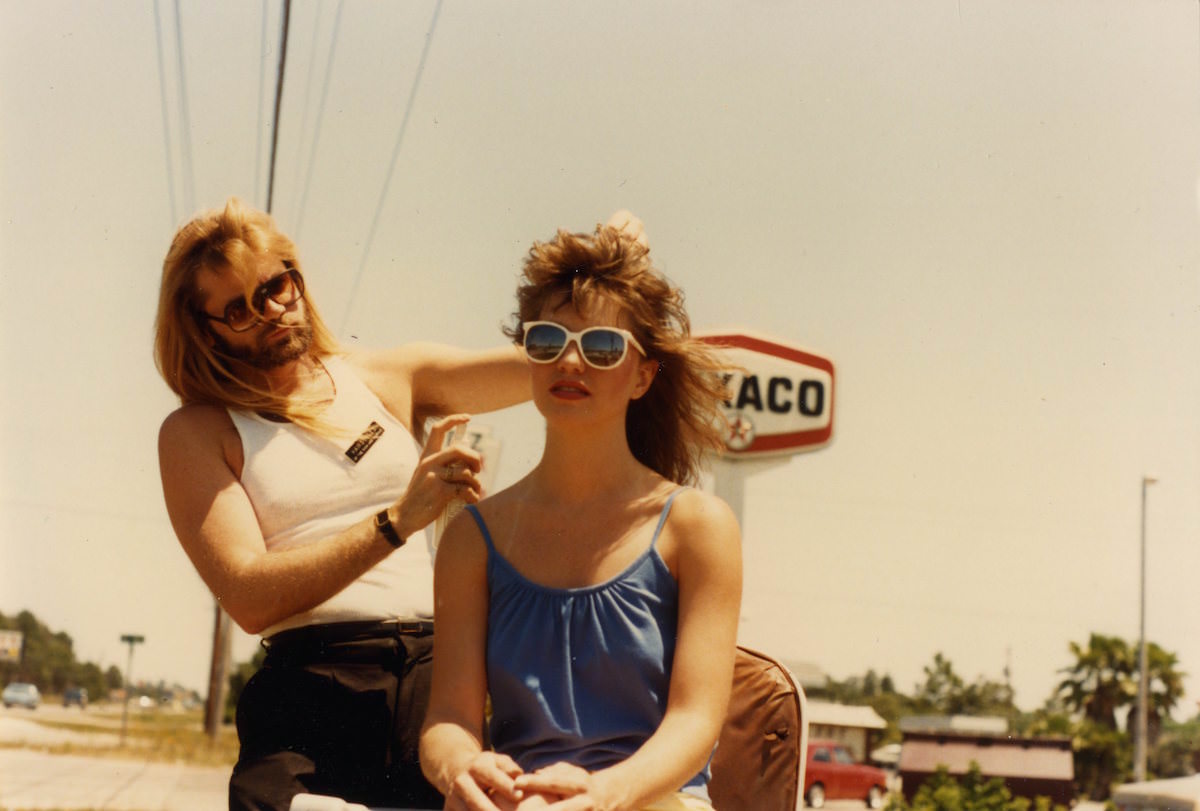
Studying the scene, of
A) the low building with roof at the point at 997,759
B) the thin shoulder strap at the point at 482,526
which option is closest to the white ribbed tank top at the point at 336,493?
the thin shoulder strap at the point at 482,526

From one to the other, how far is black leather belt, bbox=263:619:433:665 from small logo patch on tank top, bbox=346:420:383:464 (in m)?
0.37

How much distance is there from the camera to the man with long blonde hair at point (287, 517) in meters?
2.96

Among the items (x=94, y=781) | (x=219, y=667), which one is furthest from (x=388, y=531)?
(x=219, y=667)

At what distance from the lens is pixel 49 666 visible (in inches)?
2968

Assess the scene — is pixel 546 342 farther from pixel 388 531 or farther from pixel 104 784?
pixel 104 784

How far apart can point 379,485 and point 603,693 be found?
888mm

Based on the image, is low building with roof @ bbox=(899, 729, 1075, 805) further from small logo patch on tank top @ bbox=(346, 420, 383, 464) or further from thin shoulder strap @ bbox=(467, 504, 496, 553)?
thin shoulder strap @ bbox=(467, 504, 496, 553)

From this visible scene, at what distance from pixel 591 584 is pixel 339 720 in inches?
30.5

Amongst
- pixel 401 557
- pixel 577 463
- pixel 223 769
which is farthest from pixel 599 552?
pixel 223 769

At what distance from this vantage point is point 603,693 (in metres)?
2.54

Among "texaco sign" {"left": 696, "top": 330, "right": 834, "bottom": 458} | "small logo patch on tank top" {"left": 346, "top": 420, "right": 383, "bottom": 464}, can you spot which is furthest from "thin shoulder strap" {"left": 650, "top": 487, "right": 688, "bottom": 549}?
"texaco sign" {"left": 696, "top": 330, "right": 834, "bottom": 458}

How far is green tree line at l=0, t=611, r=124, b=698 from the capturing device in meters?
63.9

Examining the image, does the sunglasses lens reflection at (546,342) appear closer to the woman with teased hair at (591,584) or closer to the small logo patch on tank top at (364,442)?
the woman with teased hair at (591,584)

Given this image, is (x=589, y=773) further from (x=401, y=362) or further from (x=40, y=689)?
(x=40, y=689)
